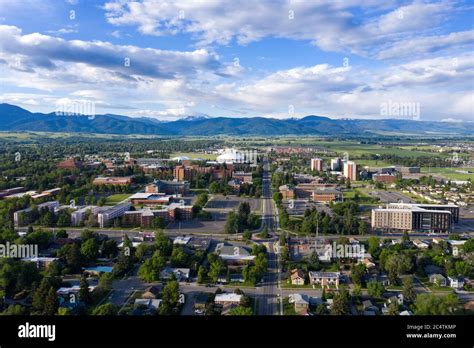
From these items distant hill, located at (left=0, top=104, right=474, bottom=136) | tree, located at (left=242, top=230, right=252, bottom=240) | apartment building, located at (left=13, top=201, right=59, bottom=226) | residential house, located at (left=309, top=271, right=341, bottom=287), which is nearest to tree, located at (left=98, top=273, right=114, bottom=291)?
residential house, located at (left=309, top=271, right=341, bottom=287)

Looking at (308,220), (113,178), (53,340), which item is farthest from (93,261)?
(113,178)

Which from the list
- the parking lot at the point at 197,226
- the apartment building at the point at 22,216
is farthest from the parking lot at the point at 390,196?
the apartment building at the point at 22,216

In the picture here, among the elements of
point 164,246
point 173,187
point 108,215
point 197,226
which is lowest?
point 197,226

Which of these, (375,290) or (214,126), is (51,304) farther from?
(214,126)

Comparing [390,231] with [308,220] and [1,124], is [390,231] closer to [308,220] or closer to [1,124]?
[308,220]

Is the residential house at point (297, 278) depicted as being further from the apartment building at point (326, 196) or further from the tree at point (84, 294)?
the apartment building at point (326, 196)

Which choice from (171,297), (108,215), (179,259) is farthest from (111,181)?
(171,297)
